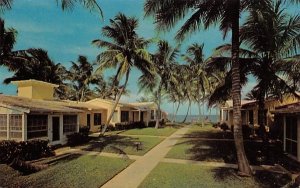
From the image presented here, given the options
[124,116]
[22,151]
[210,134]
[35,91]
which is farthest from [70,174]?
[124,116]

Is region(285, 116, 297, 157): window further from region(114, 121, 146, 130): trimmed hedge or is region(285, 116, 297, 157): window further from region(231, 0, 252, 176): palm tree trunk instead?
region(114, 121, 146, 130): trimmed hedge

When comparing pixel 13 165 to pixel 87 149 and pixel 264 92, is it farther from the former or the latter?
pixel 264 92

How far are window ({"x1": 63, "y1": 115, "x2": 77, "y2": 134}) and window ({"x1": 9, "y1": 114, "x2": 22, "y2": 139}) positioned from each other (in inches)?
179

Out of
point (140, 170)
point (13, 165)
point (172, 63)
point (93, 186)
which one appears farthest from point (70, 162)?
point (172, 63)

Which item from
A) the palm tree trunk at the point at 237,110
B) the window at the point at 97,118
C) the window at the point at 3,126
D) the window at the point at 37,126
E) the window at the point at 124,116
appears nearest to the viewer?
the palm tree trunk at the point at 237,110

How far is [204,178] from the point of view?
433 inches

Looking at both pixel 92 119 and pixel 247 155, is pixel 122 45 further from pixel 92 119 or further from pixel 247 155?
pixel 247 155

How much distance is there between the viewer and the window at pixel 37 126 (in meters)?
16.7

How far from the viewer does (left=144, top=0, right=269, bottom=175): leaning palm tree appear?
11.4 meters

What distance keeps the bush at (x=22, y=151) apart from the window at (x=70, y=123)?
4.89 m

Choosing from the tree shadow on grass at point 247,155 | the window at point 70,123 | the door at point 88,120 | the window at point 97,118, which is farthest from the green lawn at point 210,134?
the window at point 70,123

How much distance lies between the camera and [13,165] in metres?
12.3

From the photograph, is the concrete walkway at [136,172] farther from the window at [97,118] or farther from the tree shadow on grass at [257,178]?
the window at [97,118]

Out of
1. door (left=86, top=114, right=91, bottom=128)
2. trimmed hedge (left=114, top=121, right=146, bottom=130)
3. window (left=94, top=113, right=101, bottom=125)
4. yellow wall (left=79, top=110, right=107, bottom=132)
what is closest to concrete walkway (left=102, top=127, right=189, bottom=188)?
yellow wall (left=79, top=110, right=107, bottom=132)
